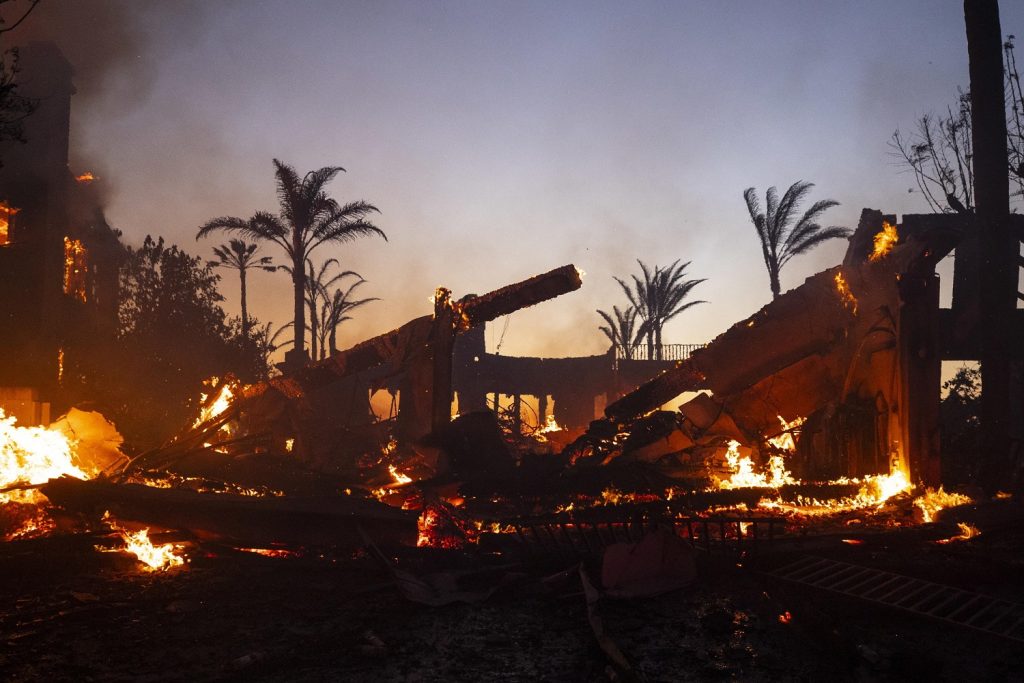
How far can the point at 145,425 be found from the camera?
816 inches

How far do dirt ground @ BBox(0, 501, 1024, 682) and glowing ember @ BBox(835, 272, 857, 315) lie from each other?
16.6 ft

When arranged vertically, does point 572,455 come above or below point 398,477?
above

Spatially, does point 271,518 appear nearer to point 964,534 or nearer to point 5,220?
point 964,534

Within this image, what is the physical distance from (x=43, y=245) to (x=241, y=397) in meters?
7.29

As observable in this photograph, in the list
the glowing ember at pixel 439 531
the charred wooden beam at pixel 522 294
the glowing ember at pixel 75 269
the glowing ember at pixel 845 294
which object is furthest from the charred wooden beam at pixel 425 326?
the glowing ember at pixel 75 269

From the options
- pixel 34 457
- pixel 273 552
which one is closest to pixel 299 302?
pixel 34 457

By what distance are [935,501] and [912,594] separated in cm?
399

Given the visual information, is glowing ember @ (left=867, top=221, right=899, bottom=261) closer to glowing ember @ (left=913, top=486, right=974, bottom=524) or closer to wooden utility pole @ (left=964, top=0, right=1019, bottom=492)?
glowing ember @ (left=913, top=486, right=974, bottom=524)

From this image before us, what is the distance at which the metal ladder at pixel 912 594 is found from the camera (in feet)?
18.4

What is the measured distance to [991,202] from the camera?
1580 centimetres

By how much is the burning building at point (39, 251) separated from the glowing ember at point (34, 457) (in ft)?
13.4

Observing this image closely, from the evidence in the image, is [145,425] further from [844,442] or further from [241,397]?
Result: [844,442]

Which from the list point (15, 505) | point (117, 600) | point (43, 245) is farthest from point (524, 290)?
point (43, 245)

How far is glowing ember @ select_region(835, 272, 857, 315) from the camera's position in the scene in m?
12.4
